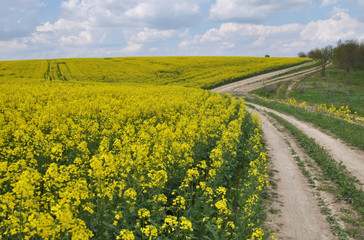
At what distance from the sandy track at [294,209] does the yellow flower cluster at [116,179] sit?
3.73 ft

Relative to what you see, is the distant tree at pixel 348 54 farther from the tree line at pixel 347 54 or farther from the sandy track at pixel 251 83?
the sandy track at pixel 251 83

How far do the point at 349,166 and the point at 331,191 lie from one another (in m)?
3.48

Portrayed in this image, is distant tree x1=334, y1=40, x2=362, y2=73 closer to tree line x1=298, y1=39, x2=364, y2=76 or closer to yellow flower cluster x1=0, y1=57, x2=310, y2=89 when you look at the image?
tree line x1=298, y1=39, x2=364, y2=76

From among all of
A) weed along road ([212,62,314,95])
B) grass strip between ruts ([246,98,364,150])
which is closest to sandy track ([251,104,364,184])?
grass strip between ruts ([246,98,364,150])

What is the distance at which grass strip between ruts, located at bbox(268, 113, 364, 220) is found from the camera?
9195 mm

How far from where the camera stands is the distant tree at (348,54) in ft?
183

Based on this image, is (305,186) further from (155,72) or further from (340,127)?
(155,72)

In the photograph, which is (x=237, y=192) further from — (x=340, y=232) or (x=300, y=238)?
(x=340, y=232)

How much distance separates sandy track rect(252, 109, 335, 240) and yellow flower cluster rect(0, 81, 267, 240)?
3.73ft

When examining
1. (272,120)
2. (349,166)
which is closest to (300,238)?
(349,166)

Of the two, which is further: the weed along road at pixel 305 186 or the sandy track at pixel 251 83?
the sandy track at pixel 251 83

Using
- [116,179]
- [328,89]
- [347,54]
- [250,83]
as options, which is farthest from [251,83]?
[116,179]

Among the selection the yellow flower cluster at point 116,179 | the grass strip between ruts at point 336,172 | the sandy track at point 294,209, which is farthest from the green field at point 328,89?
the yellow flower cluster at point 116,179

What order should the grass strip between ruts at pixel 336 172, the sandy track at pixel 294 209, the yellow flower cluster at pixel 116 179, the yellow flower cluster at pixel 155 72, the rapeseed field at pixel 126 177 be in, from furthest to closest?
1. the yellow flower cluster at pixel 155 72
2. the grass strip between ruts at pixel 336 172
3. the sandy track at pixel 294 209
4. the rapeseed field at pixel 126 177
5. the yellow flower cluster at pixel 116 179
